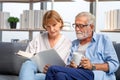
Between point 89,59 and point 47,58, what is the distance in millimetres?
353

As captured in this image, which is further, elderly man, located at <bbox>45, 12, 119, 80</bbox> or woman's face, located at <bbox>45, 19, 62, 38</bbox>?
woman's face, located at <bbox>45, 19, 62, 38</bbox>

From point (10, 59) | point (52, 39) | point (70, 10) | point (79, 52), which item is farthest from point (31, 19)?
point (79, 52)

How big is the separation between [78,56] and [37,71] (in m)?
0.50

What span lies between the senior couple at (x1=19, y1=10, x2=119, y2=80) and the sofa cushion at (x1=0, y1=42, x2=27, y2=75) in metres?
0.44

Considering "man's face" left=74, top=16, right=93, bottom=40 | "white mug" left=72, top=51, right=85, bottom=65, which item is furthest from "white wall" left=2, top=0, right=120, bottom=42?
"white mug" left=72, top=51, right=85, bottom=65

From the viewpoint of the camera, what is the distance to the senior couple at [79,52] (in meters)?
2.10

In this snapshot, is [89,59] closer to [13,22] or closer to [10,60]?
[10,60]

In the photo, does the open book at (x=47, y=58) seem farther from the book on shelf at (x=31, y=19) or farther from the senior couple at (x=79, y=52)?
the book on shelf at (x=31, y=19)

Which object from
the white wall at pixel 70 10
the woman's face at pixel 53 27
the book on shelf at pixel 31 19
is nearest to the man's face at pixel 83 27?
the woman's face at pixel 53 27

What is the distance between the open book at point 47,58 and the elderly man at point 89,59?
0.11 m

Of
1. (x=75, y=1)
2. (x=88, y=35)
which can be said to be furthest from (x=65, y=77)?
(x=75, y=1)

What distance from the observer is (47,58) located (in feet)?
7.77

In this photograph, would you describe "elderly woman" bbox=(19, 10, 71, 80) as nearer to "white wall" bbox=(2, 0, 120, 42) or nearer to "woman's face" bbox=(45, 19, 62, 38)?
"woman's face" bbox=(45, 19, 62, 38)

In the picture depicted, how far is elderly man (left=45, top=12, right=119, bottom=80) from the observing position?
2.08 metres
